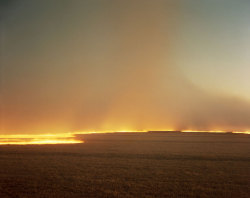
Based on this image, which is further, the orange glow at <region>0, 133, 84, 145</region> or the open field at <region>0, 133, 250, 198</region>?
the orange glow at <region>0, 133, 84, 145</region>

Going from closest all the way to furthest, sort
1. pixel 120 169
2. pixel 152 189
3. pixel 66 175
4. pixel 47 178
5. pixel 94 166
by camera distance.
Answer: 1. pixel 152 189
2. pixel 47 178
3. pixel 66 175
4. pixel 120 169
5. pixel 94 166

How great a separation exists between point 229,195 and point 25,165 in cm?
2159

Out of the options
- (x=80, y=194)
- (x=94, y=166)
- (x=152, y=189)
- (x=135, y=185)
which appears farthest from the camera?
(x=94, y=166)

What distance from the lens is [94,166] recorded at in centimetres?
2753

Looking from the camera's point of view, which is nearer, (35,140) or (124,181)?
(124,181)

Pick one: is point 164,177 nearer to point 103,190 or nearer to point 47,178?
point 103,190

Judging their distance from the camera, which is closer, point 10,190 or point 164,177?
point 10,190

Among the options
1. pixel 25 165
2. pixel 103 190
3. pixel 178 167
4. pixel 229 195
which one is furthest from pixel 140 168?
pixel 25 165

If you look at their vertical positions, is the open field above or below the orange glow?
above

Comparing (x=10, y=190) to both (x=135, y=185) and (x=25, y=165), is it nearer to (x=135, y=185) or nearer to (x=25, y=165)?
(x=135, y=185)

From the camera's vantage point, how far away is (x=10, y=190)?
680 inches

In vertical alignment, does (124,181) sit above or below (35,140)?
above

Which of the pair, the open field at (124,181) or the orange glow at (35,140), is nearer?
the open field at (124,181)

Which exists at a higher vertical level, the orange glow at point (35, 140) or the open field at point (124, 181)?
the open field at point (124, 181)
